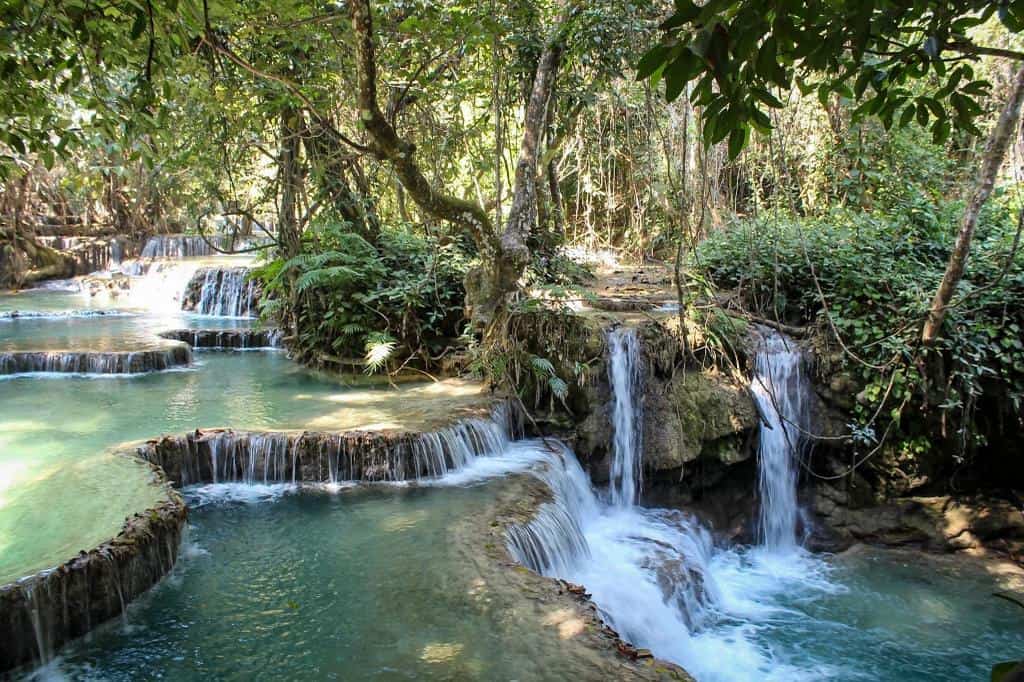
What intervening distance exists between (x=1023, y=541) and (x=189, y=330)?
40.1 ft

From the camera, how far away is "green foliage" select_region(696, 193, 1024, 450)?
7688mm

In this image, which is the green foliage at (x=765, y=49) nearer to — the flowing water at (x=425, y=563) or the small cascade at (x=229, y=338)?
the flowing water at (x=425, y=563)

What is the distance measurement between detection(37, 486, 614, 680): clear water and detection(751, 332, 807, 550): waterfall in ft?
13.2

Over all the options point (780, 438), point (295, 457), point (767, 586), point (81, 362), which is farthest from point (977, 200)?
point (81, 362)

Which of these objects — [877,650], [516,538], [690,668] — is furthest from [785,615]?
[516,538]

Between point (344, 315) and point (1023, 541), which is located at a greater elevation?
point (344, 315)

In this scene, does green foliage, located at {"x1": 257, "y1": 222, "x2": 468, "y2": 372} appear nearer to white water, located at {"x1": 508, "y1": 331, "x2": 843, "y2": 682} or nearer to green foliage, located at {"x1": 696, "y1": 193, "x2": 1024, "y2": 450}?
white water, located at {"x1": 508, "y1": 331, "x2": 843, "y2": 682}

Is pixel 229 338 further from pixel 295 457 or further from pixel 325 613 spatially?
pixel 325 613

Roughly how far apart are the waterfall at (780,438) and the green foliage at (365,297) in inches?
164

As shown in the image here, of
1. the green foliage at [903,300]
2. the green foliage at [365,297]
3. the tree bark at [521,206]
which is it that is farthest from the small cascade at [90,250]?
the green foliage at [903,300]

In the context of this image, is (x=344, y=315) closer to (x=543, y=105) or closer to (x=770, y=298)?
(x=543, y=105)

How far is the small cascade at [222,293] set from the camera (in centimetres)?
1548

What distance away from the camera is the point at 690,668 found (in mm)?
5379

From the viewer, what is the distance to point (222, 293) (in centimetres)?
1590
